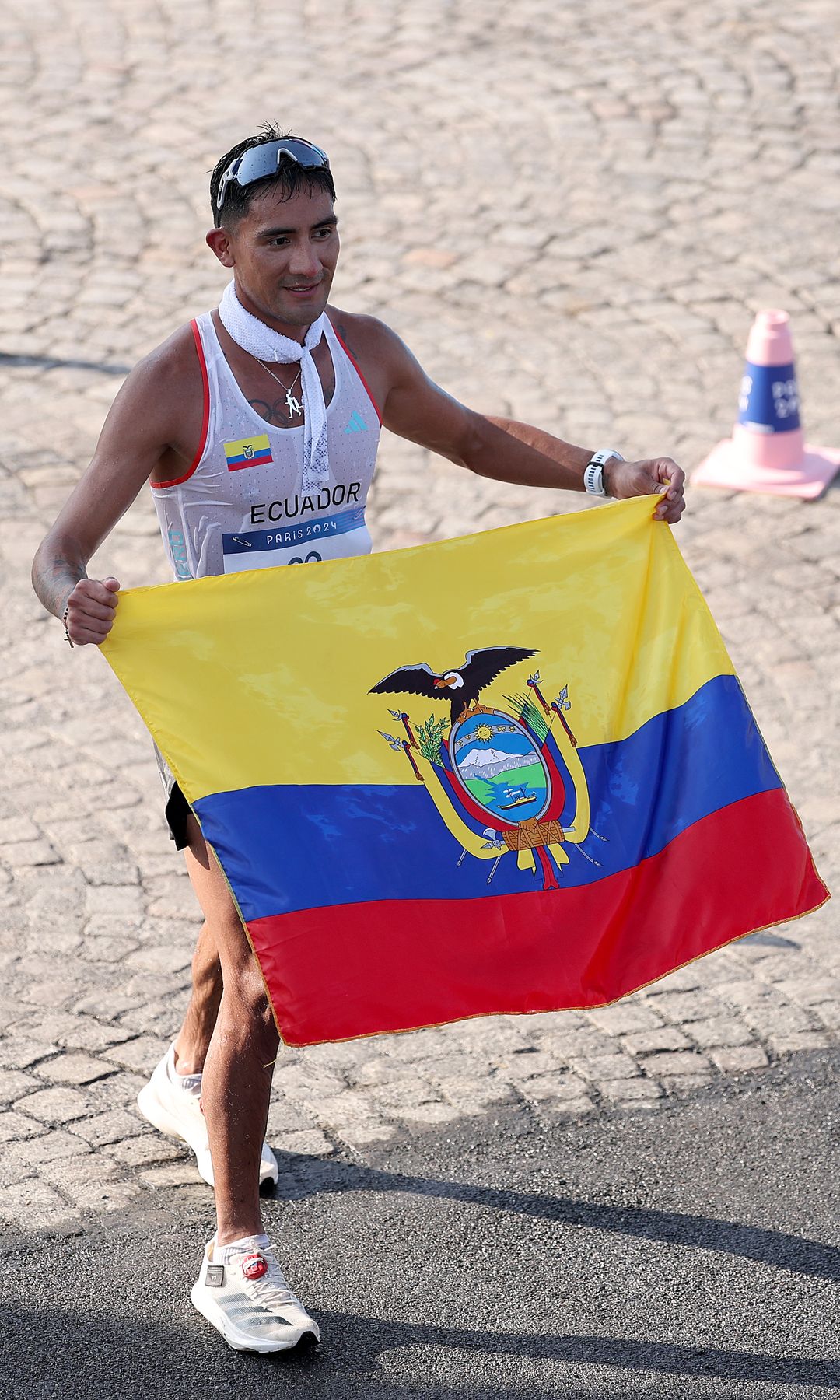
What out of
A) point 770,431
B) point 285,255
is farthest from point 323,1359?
point 770,431

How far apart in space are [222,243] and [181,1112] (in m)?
2.19

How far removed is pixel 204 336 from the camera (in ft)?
12.7

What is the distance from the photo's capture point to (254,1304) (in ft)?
12.7

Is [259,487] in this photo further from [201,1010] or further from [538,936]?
[201,1010]

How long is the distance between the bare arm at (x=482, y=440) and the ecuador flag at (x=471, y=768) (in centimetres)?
9

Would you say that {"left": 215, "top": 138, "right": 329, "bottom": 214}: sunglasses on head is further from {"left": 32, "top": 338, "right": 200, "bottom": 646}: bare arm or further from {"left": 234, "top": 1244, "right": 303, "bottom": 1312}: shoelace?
{"left": 234, "top": 1244, "right": 303, "bottom": 1312}: shoelace

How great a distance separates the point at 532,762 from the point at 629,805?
27 cm

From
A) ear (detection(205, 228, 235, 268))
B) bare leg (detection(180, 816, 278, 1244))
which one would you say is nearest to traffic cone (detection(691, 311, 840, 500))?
ear (detection(205, 228, 235, 268))

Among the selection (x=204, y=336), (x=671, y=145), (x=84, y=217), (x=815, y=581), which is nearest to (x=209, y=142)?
(x=84, y=217)

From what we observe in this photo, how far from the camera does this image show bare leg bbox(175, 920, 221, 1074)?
438cm

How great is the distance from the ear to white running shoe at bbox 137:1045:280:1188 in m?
2.04

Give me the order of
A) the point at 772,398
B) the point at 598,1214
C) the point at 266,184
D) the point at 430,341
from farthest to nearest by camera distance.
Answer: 1. the point at 430,341
2. the point at 772,398
3. the point at 598,1214
4. the point at 266,184

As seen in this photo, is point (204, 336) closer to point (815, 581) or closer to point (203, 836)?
point (203, 836)

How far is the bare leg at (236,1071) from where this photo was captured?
3855 millimetres
